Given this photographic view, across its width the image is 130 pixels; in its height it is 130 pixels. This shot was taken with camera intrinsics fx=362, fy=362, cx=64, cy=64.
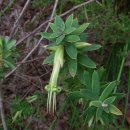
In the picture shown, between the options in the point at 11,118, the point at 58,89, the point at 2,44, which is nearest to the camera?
the point at 58,89

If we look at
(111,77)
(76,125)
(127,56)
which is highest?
(127,56)

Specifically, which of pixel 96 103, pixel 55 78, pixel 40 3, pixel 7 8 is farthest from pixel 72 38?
pixel 7 8

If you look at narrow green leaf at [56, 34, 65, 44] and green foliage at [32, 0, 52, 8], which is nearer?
narrow green leaf at [56, 34, 65, 44]

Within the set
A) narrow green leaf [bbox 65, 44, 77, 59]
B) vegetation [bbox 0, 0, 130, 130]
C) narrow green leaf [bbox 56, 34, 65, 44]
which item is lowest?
vegetation [bbox 0, 0, 130, 130]

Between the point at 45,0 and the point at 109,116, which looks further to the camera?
the point at 45,0

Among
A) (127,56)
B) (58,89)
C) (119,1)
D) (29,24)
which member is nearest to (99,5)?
(119,1)

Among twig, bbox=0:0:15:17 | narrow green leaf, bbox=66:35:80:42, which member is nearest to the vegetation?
twig, bbox=0:0:15:17

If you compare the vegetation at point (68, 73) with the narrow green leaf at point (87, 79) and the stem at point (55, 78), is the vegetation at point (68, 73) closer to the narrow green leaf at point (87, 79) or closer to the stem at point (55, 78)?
the narrow green leaf at point (87, 79)

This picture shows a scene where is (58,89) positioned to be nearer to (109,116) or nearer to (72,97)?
(72,97)

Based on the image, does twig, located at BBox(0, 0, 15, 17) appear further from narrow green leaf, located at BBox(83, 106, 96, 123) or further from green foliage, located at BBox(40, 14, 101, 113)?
narrow green leaf, located at BBox(83, 106, 96, 123)
